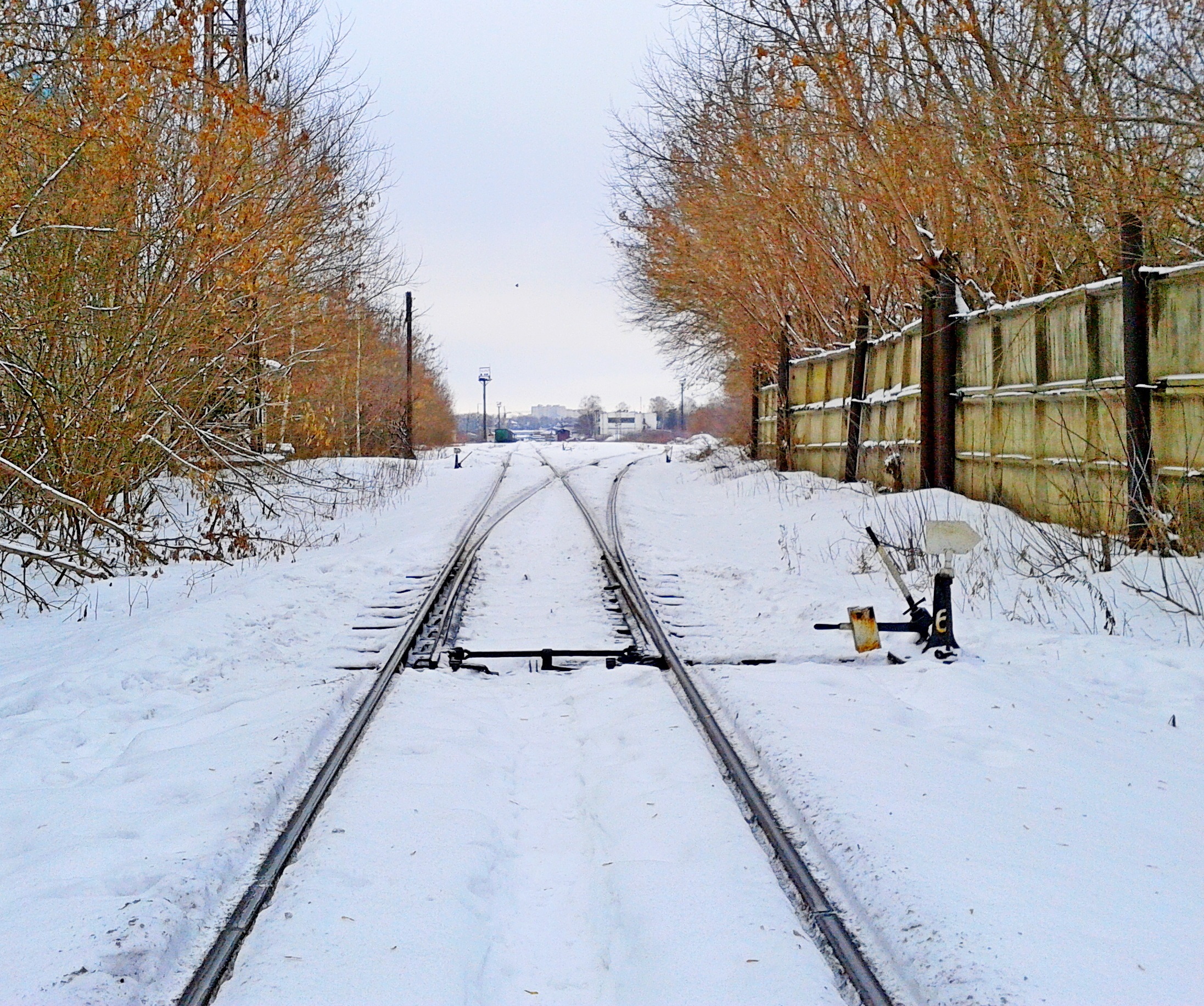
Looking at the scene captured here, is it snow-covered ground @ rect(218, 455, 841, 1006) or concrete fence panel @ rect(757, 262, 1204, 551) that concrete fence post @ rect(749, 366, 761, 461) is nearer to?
concrete fence panel @ rect(757, 262, 1204, 551)

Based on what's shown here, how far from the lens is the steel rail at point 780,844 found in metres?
2.96

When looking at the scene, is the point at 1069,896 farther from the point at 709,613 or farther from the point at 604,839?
the point at 709,613

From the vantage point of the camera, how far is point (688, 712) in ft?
17.9

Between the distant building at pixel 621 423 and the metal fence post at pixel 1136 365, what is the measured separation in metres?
138

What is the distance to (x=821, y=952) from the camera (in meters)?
3.10

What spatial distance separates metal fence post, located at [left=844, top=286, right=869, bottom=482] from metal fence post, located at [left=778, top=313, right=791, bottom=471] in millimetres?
4434

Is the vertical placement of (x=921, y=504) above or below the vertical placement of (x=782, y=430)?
below

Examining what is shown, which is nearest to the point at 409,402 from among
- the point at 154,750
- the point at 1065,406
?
the point at 1065,406

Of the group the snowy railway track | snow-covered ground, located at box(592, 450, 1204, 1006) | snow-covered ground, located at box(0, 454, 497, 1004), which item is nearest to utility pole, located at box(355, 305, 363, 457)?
the snowy railway track

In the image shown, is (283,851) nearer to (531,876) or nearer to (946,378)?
(531,876)

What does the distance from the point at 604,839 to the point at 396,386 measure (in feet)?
137

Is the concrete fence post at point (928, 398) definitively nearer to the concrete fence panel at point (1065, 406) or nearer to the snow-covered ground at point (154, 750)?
the concrete fence panel at point (1065, 406)

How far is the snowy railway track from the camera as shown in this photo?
9.90ft

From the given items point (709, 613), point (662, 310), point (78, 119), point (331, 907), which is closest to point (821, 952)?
point (331, 907)
